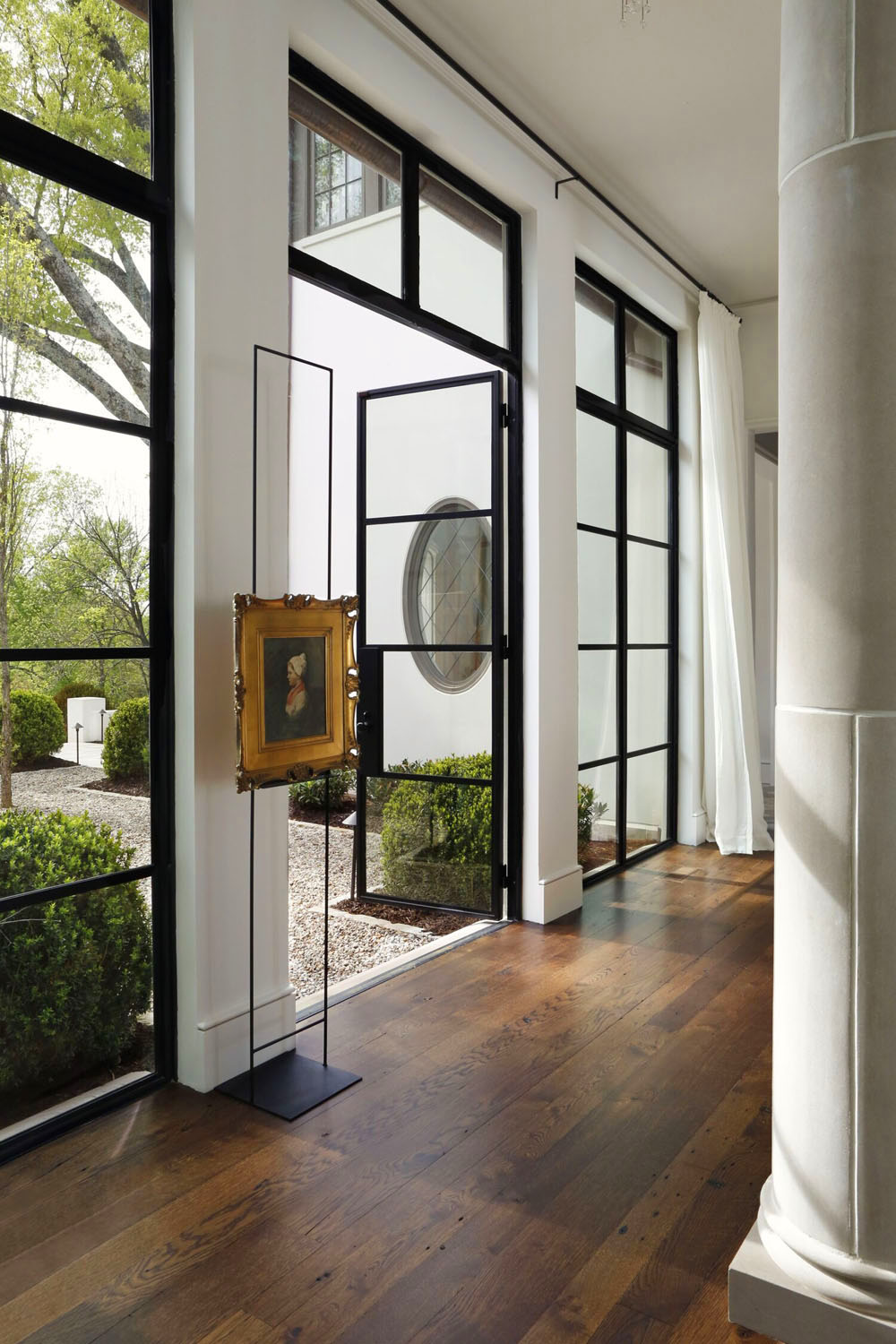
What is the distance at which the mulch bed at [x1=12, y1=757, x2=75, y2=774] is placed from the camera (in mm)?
2260

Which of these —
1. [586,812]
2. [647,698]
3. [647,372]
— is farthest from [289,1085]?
[647,372]

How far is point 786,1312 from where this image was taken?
5.41 ft

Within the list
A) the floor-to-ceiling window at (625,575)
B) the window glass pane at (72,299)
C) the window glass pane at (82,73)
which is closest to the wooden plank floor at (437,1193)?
the window glass pane at (72,299)

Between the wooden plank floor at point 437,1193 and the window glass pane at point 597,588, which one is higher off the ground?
the window glass pane at point 597,588

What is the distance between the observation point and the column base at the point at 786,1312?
1589 mm

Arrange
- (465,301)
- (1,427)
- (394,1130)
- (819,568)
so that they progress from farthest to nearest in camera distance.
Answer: (465,301) → (394,1130) → (1,427) → (819,568)

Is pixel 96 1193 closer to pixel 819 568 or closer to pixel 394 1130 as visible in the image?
pixel 394 1130

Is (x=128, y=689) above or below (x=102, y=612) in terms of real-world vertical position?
below

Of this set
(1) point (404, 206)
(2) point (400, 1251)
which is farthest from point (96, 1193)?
(1) point (404, 206)

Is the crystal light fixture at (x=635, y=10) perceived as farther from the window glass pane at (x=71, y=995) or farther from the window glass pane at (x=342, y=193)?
the window glass pane at (x=71, y=995)

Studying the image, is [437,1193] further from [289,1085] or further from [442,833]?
[442,833]

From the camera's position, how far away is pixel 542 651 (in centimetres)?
418

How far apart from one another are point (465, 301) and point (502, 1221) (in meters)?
3.22

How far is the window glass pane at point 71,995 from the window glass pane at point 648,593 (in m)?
3.49
